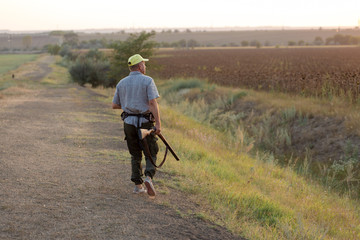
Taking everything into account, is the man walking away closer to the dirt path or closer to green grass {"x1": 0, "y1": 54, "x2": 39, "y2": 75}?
the dirt path

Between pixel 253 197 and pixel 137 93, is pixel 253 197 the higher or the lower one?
the lower one

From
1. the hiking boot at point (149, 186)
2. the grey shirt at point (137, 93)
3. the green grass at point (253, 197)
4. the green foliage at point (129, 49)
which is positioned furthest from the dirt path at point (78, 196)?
the green foliage at point (129, 49)

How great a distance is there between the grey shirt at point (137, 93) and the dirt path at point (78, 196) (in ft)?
4.02

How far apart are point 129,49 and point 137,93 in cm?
2010

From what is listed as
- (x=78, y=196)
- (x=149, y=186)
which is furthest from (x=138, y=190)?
(x=78, y=196)

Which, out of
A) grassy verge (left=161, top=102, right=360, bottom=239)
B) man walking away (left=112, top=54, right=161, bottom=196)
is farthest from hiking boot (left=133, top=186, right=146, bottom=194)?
grassy verge (left=161, top=102, right=360, bottom=239)

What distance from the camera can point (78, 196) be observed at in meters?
6.25

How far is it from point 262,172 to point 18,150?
5348 mm

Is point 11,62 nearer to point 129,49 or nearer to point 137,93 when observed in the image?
point 129,49

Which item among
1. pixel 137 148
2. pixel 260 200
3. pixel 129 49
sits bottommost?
pixel 260 200

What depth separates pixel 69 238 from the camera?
4.76 meters

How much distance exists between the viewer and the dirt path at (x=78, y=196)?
507cm

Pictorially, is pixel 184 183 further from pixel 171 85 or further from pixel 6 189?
pixel 171 85

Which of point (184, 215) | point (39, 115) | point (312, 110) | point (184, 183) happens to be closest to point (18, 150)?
point (184, 183)
